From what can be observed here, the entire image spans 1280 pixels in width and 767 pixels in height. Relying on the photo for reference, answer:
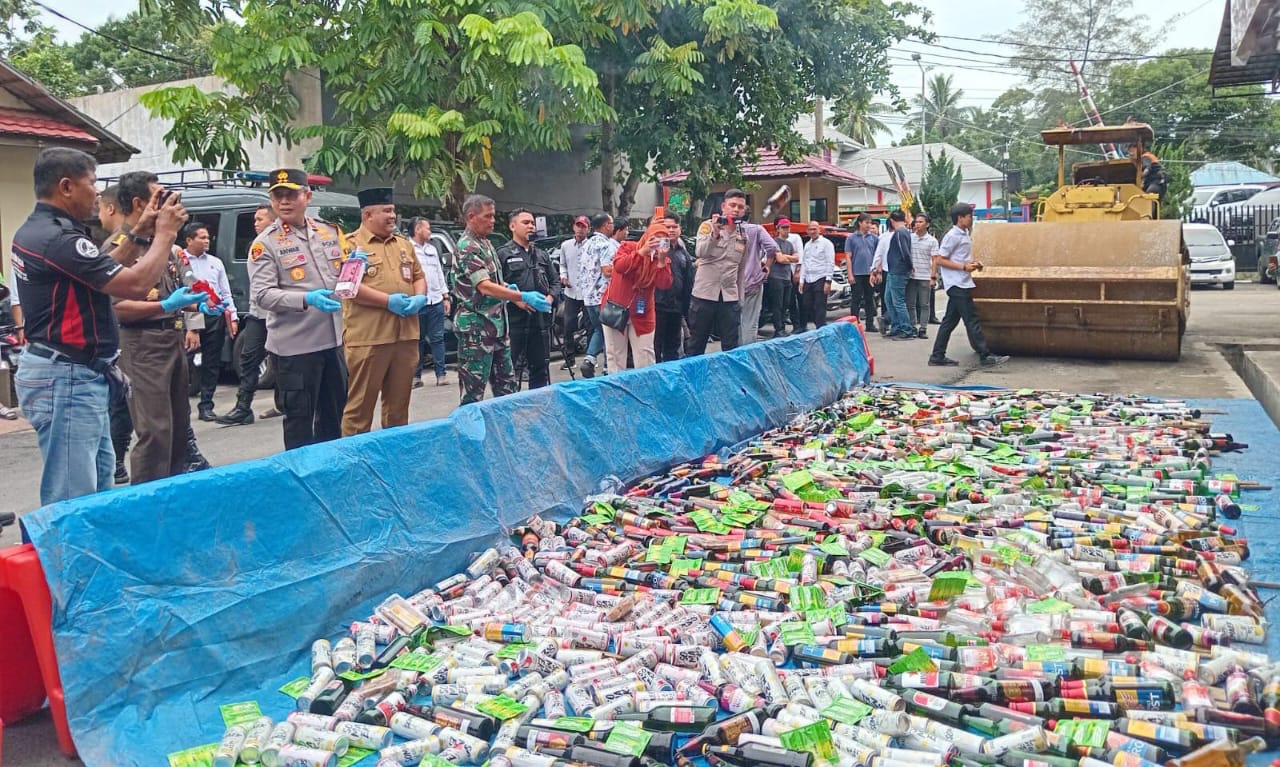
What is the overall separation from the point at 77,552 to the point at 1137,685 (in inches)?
138

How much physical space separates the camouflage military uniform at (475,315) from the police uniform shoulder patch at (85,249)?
10.6ft

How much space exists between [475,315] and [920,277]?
10.6 m

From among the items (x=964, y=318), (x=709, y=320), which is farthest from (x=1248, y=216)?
(x=709, y=320)

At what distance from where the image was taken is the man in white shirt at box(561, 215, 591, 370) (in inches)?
495

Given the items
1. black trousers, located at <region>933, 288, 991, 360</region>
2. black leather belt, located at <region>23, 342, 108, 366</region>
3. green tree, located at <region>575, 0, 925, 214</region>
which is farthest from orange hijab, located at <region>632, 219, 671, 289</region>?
green tree, located at <region>575, 0, 925, 214</region>

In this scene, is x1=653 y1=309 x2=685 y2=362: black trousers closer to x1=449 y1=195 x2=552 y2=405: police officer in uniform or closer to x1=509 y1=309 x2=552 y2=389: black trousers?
x1=509 y1=309 x2=552 y2=389: black trousers

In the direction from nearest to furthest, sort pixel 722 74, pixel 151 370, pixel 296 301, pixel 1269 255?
pixel 296 301, pixel 151 370, pixel 722 74, pixel 1269 255

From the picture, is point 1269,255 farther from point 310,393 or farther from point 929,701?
point 929,701

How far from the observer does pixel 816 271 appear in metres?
16.1

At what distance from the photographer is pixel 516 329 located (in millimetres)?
8922

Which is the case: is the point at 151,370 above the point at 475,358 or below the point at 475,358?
above

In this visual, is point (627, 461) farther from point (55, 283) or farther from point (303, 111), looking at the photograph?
point (303, 111)

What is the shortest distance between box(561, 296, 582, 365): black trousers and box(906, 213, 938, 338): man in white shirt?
5759mm

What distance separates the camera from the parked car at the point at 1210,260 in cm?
2567
